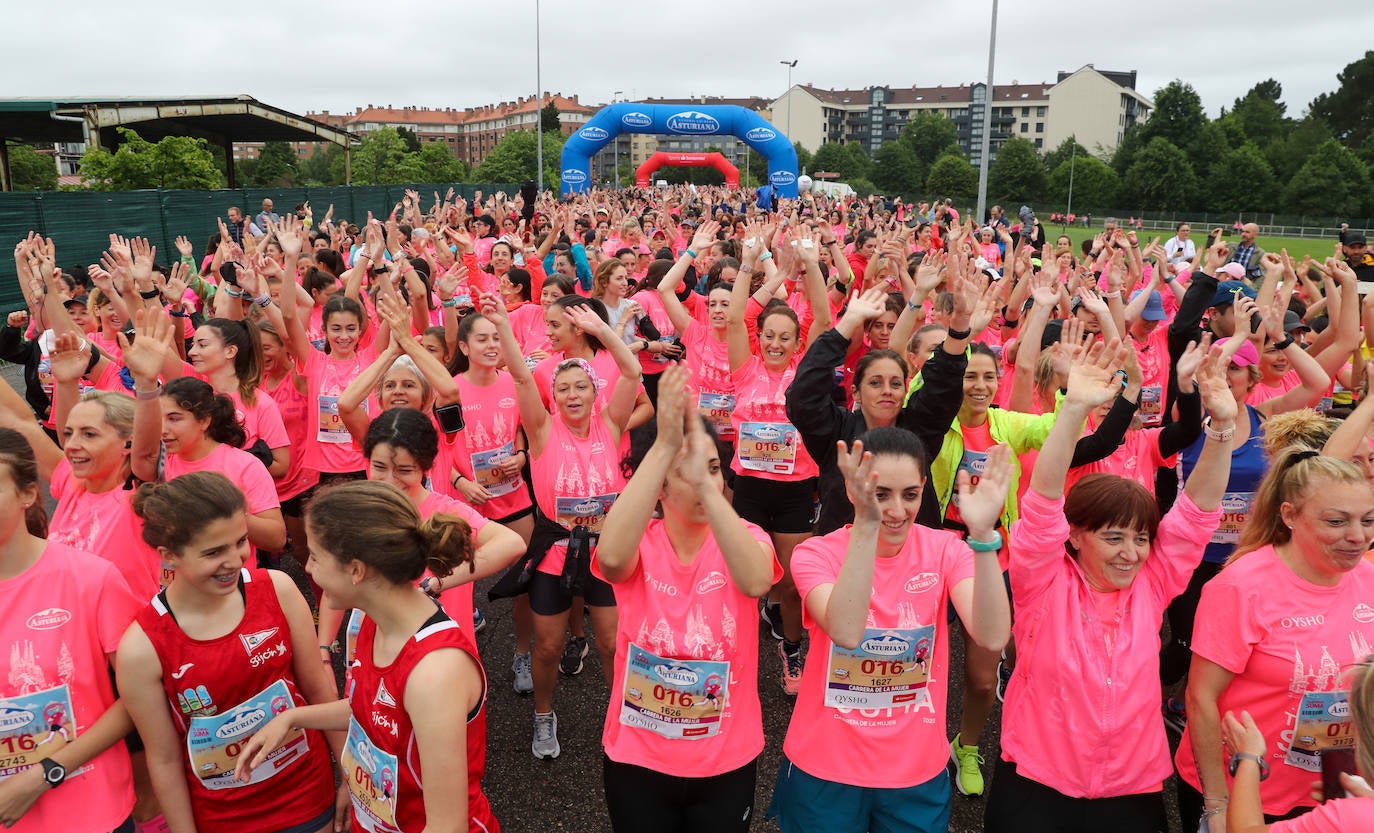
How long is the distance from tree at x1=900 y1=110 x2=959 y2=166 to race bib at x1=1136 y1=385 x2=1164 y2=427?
94.8 metres

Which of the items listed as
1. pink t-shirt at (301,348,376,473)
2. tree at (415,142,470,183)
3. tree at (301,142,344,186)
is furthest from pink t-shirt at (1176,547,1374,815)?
tree at (301,142,344,186)

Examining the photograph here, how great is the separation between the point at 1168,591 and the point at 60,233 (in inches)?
705

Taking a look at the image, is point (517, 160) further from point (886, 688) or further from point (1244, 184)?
point (886, 688)

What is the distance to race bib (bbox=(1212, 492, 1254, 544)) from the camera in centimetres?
397

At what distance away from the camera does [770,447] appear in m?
4.65

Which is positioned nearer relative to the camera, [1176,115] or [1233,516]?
[1233,516]

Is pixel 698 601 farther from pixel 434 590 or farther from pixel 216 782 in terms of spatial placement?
pixel 216 782

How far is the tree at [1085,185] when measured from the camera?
187 feet

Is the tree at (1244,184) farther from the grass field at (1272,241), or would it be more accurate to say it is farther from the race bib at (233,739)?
the race bib at (233,739)

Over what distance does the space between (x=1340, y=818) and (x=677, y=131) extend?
28526 millimetres

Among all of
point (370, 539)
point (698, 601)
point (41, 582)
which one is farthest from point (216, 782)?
point (698, 601)

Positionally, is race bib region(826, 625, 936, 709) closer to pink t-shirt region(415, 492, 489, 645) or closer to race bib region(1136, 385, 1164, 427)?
pink t-shirt region(415, 492, 489, 645)

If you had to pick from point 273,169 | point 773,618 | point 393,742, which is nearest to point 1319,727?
point 393,742

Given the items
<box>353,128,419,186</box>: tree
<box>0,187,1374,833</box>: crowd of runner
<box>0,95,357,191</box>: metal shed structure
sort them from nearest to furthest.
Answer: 1. <box>0,187,1374,833</box>: crowd of runner
2. <box>0,95,357,191</box>: metal shed structure
3. <box>353,128,419,186</box>: tree
